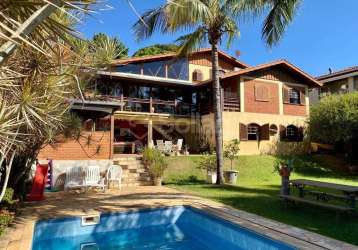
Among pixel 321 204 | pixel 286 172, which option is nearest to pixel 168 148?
pixel 286 172

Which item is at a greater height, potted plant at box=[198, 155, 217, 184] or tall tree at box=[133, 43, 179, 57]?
tall tree at box=[133, 43, 179, 57]

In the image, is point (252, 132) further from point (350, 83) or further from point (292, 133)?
point (350, 83)

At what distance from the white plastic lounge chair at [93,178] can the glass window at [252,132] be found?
43.6 ft

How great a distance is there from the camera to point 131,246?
846cm

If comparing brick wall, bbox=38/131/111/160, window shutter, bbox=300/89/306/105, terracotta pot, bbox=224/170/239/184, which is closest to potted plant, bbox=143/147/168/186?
brick wall, bbox=38/131/111/160

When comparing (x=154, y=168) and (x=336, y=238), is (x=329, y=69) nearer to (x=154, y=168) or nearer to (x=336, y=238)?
(x=154, y=168)

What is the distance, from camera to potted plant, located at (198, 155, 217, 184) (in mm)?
16625

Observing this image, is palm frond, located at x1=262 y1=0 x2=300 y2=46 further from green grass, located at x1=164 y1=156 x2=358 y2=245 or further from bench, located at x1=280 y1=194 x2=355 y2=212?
bench, located at x1=280 y1=194 x2=355 y2=212

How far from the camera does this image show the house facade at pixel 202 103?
23.8 m

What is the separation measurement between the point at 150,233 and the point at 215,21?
9.77m

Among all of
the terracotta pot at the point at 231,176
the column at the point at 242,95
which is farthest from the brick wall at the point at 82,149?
the column at the point at 242,95

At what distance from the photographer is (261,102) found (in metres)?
25.7

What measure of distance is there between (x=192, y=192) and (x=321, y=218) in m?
5.59

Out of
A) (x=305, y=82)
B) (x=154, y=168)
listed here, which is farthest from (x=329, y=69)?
(x=154, y=168)
